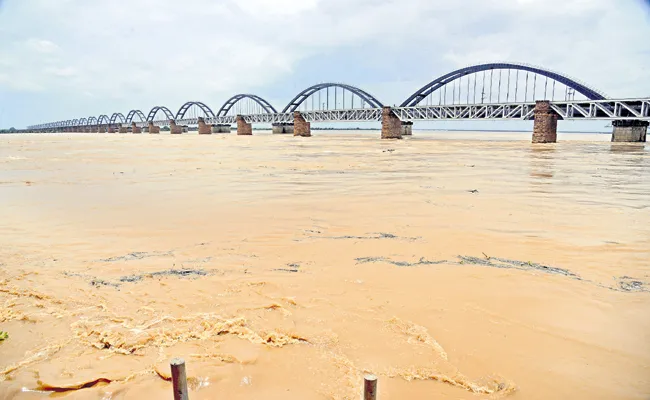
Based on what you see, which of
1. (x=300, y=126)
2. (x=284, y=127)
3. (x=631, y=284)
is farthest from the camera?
(x=284, y=127)

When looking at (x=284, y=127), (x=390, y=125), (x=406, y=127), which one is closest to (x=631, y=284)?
(x=390, y=125)

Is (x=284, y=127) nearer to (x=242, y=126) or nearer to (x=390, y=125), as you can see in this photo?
(x=242, y=126)

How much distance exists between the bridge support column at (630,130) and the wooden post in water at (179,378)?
6827 cm

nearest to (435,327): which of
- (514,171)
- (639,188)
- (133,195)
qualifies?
(133,195)

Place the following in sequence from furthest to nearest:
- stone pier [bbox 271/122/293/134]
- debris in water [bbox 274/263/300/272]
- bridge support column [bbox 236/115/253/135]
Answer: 1. bridge support column [bbox 236/115/253/135]
2. stone pier [bbox 271/122/293/134]
3. debris in water [bbox 274/263/300/272]

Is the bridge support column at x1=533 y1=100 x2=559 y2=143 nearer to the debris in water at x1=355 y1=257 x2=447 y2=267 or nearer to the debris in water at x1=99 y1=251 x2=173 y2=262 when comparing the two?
the debris in water at x1=355 y1=257 x2=447 y2=267

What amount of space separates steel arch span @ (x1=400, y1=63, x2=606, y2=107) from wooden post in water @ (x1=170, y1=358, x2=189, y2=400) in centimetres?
7308

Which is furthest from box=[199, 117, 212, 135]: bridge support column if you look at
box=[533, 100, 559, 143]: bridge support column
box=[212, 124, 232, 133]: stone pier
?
box=[533, 100, 559, 143]: bridge support column

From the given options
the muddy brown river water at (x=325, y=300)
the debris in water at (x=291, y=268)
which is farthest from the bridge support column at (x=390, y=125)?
the debris in water at (x=291, y=268)

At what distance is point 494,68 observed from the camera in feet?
265

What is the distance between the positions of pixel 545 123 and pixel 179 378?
6280 centimetres

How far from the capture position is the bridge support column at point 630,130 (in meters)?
53.2

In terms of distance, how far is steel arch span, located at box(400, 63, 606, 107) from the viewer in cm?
6296

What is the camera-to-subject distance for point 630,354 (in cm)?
343
